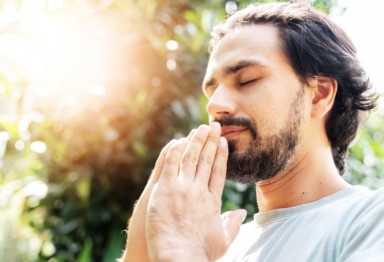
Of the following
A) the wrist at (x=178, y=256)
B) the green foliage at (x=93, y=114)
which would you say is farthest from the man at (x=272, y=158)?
the green foliage at (x=93, y=114)

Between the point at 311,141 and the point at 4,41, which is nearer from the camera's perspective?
the point at 311,141

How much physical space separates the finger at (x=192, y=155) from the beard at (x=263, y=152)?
10 cm

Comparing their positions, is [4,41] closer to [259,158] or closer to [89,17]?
[89,17]

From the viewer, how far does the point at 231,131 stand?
1294mm

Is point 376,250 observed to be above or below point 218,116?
below

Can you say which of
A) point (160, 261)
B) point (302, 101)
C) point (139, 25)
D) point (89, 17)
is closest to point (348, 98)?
point (302, 101)

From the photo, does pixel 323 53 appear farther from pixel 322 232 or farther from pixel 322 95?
pixel 322 232

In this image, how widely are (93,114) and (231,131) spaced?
5.55ft

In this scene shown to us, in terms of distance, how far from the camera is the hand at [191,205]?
1025 mm

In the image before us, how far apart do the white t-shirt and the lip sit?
0.21 m

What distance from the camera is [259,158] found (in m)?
1.29

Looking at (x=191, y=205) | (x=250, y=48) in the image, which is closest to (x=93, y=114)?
(x=250, y=48)

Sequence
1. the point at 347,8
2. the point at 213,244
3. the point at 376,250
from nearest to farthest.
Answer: the point at 376,250 < the point at 213,244 < the point at 347,8

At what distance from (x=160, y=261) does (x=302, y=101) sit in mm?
587
